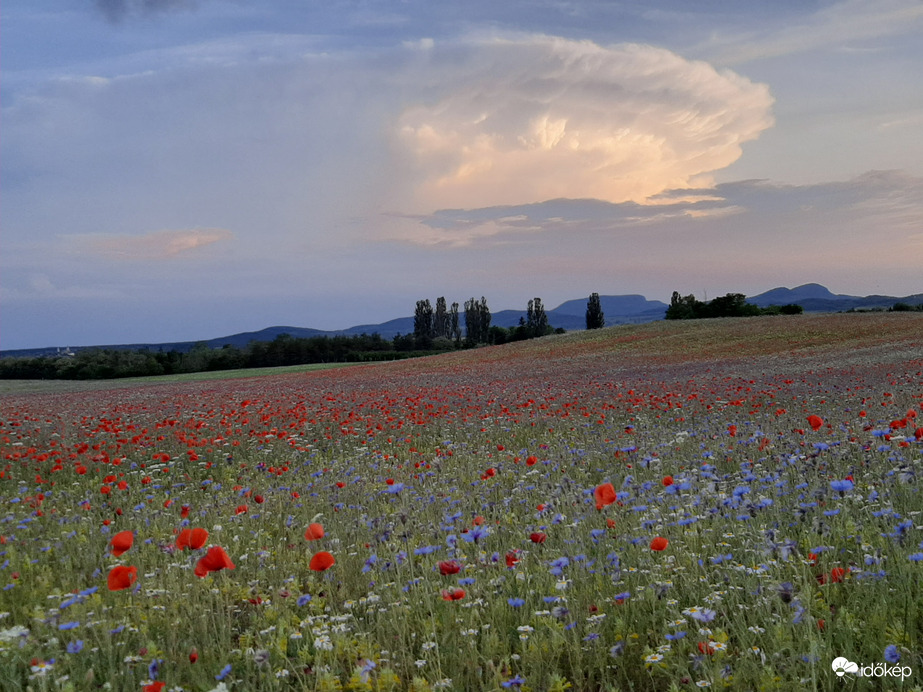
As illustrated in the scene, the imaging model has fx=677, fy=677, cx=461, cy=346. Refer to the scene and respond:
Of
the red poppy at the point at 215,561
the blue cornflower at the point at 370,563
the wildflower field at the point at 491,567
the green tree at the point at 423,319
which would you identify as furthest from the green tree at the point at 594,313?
the red poppy at the point at 215,561

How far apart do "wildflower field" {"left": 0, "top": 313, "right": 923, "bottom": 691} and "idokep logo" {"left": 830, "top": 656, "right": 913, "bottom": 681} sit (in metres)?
0.03

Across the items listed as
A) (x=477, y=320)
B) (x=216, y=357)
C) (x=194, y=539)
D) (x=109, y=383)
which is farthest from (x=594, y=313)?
(x=194, y=539)

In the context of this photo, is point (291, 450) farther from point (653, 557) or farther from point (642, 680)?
point (642, 680)

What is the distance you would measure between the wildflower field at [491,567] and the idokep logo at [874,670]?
32mm

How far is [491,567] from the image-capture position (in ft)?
15.5

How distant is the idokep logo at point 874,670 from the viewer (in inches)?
116

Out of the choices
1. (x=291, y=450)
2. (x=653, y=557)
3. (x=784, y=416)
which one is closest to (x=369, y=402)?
(x=291, y=450)

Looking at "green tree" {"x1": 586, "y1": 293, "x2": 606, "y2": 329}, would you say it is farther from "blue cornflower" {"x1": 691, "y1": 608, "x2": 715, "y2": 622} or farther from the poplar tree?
"blue cornflower" {"x1": 691, "y1": 608, "x2": 715, "y2": 622}

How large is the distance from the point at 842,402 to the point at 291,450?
30.9 ft

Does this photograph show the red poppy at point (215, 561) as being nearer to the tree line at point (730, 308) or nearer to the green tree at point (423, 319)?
the tree line at point (730, 308)

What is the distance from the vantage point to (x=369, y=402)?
53.2ft

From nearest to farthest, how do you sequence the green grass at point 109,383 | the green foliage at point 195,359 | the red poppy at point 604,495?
the red poppy at point 604,495 → the green grass at point 109,383 → the green foliage at point 195,359

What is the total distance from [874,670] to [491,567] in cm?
234

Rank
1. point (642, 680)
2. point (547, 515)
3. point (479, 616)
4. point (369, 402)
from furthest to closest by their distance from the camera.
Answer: point (369, 402) → point (547, 515) → point (479, 616) → point (642, 680)
